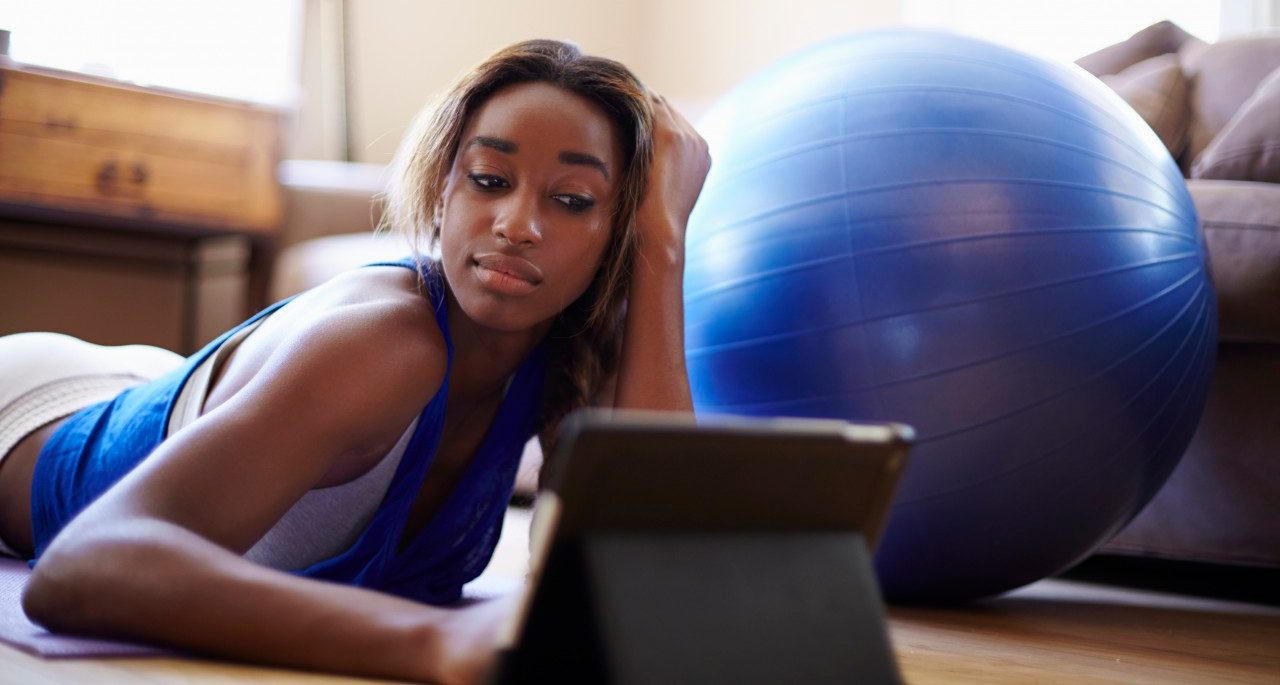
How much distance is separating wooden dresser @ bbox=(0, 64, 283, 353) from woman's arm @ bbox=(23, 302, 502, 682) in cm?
198

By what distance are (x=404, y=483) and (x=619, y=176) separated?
35cm

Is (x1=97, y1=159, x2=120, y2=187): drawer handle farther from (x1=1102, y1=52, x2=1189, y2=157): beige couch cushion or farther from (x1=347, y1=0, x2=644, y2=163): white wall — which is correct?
(x1=1102, y1=52, x2=1189, y2=157): beige couch cushion

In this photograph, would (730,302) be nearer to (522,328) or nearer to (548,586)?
(522,328)

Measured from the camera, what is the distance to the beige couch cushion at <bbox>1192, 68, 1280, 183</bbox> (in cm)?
193

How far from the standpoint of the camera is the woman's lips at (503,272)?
110cm

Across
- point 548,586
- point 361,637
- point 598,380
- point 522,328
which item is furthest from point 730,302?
point 548,586

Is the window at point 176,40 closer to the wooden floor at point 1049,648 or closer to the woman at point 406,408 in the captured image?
the woman at point 406,408

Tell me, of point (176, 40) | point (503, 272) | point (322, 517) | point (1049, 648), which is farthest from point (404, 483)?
point (176, 40)

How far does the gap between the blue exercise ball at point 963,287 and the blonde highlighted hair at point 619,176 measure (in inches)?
5.8

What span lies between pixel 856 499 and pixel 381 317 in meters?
0.50

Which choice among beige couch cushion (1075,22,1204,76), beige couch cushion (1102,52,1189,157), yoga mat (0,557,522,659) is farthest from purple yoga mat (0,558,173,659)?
beige couch cushion (1075,22,1204,76)

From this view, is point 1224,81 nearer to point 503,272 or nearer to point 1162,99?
point 1162,99

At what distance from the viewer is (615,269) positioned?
126 cm

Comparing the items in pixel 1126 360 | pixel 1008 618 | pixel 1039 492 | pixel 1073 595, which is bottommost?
pixel 1073 595
